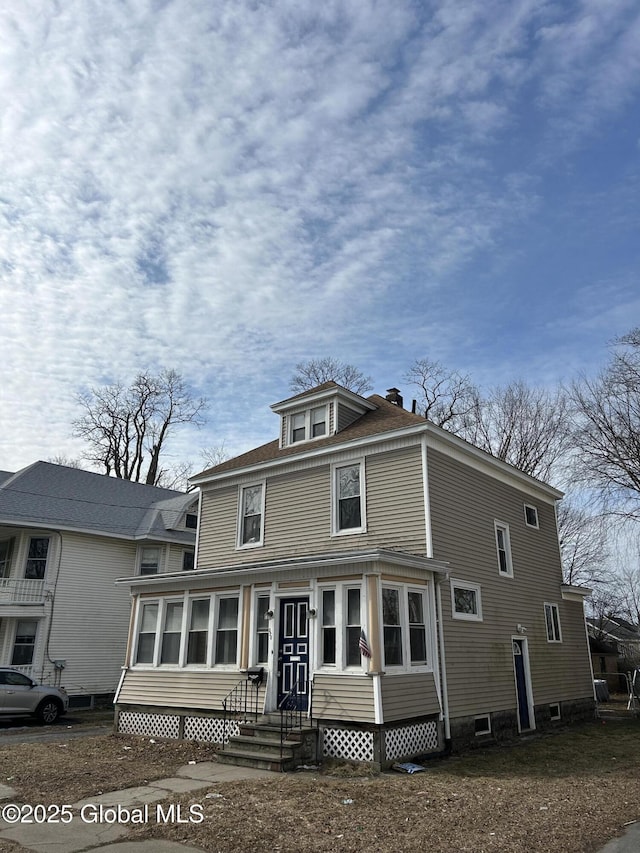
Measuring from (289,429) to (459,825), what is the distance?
1162cm

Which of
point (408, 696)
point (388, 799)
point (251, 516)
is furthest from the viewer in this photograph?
point (251, 516)

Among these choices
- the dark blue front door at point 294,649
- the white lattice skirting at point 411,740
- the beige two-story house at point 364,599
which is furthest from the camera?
the dark blue front door at point 294,649

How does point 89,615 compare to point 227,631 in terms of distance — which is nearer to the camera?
point 227,631

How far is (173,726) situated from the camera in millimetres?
13672

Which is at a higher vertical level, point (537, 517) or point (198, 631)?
point (537, 517)

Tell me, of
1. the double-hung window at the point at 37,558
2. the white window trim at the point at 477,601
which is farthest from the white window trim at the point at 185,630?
the double-hung window at the point at 37,558

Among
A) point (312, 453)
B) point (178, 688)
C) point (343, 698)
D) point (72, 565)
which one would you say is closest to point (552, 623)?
point (312, 453)

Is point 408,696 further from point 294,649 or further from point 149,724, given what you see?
point 149,724

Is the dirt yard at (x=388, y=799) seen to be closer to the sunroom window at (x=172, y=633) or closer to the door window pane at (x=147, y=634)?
the sunroom window at (x=172, y=633)

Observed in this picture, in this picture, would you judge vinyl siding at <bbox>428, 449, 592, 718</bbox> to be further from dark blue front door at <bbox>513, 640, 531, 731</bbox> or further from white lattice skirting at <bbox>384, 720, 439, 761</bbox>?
white lattice skirting at <bbox>384, 720, 439, 761</bbox>

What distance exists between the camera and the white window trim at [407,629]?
11.5 meters

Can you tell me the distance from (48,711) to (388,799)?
1289 cm

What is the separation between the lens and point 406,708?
11273 mm

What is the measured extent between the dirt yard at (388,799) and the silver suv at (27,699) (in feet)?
14.7
